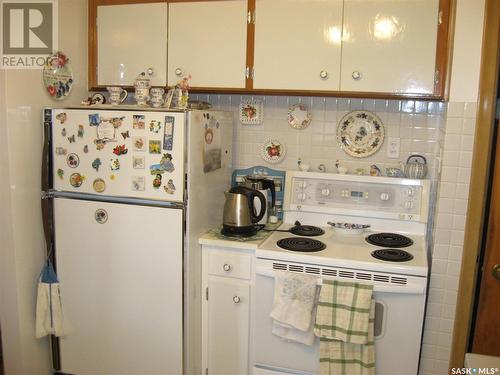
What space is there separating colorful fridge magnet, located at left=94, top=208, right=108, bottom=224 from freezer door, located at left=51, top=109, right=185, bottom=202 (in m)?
0.09

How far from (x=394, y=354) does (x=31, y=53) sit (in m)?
2.19

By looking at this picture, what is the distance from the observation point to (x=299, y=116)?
2.64 meters

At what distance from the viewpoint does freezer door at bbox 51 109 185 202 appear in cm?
211

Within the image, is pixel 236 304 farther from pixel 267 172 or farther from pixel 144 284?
pixel 267 172

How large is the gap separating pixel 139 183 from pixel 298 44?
3.37 feet

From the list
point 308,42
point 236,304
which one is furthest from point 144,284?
point 308,42

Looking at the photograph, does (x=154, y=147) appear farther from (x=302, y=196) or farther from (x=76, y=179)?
(x=302, y=196)

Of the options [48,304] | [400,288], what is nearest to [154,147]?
[48,304]

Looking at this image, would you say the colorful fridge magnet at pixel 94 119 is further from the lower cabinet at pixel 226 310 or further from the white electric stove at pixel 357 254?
the white electric stove at pixel 357 254

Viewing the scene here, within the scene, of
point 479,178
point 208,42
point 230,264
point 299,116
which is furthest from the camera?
point 299,116

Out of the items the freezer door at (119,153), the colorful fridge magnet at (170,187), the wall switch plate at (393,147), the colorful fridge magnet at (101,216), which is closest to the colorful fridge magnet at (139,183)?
the freezer door at (119,153)

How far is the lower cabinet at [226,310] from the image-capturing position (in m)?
2.27

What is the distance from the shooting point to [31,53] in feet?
7.31

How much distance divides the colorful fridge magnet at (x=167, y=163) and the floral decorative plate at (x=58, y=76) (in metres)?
0.71
